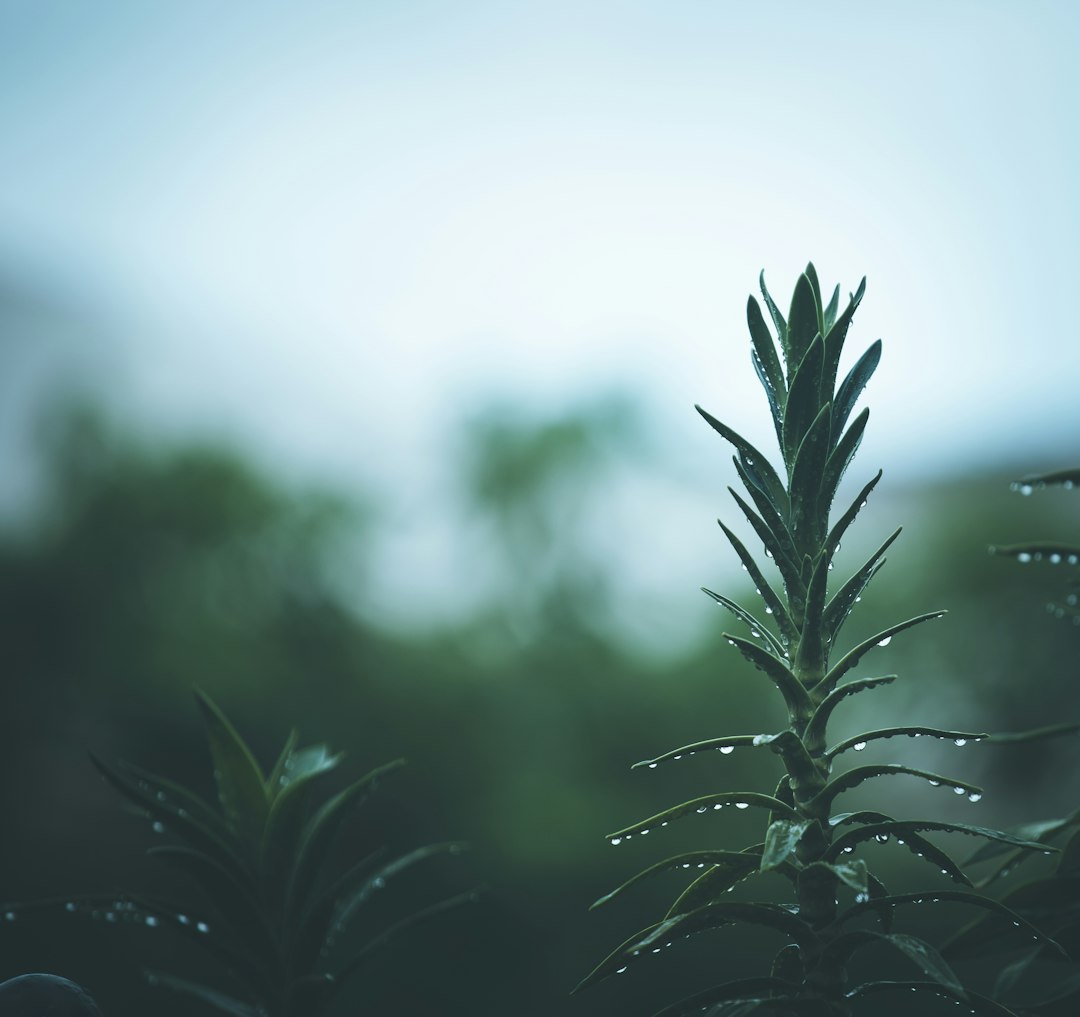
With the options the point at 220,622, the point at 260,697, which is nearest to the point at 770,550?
the point at 260,697

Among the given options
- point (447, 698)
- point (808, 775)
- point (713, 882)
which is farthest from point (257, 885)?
point (447, 698)

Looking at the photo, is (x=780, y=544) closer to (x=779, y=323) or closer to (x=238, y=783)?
(x=779, y=323)

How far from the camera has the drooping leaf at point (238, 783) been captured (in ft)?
3.20

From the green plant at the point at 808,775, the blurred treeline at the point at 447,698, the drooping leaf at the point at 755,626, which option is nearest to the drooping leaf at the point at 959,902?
the green plant at the point at 808,775

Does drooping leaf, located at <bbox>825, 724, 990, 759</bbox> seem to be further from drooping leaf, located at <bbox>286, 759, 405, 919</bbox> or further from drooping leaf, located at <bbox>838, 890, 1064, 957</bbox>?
drooping leaf, located at <bbox>286, 759, 405, 919</bbox>

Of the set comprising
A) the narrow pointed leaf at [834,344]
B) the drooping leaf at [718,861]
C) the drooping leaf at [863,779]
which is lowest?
the drooping leaf at [718,861]

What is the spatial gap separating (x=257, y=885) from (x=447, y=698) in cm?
647

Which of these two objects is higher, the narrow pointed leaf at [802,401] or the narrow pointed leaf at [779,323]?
the narrow pointed leaf at [779,323]

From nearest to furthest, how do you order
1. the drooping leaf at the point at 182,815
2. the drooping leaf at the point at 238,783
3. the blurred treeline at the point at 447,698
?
the drooping leaf at the point at 182,815
the drooping leaf at the point at 238,783
the blurred treeline at the point at 447,698

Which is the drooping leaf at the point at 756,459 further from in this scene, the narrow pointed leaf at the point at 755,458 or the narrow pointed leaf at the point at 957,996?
the narrow pointed leaf at the point at 957,996

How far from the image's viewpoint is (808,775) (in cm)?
75

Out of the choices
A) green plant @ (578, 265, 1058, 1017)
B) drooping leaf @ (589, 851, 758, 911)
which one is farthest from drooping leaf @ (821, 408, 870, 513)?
drooping leaf @ (589, 851, 758, 911)

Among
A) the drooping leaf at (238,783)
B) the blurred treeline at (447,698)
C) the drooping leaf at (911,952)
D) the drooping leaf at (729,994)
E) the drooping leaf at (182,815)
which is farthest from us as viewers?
the blurred treeline at (447,698)

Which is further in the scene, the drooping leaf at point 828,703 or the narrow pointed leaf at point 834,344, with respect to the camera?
the narrow pointed leaf at point 834,344
